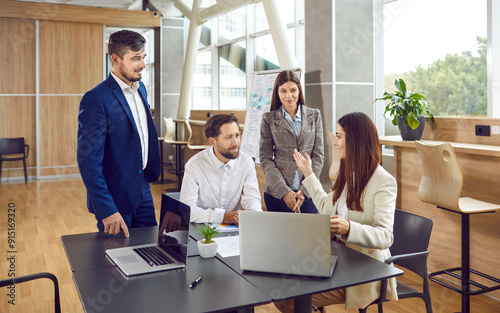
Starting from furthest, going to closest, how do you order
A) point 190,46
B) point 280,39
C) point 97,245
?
point 190,46
point 280,39
point 97,245

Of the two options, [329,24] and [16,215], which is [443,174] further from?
[16,215]

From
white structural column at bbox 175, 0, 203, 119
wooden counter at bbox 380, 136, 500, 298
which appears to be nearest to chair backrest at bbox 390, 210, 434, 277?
wooden counter at bbox 380, 136, 500, 298

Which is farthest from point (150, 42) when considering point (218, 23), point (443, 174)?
point (443, 174)

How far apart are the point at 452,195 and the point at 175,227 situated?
204cm

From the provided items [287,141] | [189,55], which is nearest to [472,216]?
[287,141]

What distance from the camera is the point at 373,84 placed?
16.3 feet

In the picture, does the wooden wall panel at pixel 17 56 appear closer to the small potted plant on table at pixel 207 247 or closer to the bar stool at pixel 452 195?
the bar stool at pixel 452 195

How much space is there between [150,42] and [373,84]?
24.4 ft

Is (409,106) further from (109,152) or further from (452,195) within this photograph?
(109,152)

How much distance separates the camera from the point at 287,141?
3.32m

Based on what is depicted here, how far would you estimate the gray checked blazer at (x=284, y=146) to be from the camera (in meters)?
3.29

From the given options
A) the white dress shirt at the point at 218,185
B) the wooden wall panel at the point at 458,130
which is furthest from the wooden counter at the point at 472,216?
the white dress shirt at the point at 218,185

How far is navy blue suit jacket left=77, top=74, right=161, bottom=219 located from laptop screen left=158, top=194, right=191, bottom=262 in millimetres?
402

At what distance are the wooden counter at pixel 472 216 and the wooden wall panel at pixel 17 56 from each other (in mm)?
6987
